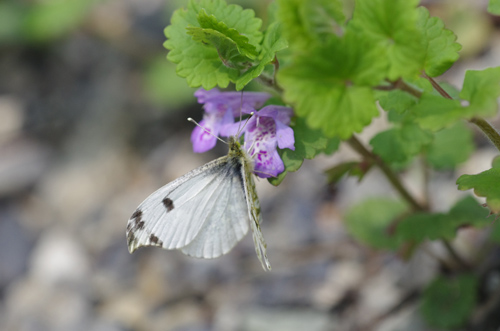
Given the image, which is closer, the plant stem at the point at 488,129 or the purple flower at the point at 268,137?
the plant stem at the point at 488,129

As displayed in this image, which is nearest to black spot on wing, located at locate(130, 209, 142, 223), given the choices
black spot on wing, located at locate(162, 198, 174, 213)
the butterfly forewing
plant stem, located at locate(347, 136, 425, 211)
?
black spot on wing, located at locate(162, 198, 174, 213)

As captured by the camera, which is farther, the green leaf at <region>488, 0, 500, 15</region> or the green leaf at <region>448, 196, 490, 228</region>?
the green leaf at <region>448, 196, 490, 228</region>

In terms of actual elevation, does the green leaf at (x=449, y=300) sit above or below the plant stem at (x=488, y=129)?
below

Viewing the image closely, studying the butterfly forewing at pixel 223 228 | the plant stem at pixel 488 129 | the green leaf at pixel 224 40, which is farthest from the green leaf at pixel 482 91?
the butterfly forewing at pixel 223 228

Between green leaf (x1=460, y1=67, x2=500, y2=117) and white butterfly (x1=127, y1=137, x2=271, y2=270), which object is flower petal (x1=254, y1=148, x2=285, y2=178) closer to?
white butterfly (x1=127, y1=137, x2=271, y2=270)

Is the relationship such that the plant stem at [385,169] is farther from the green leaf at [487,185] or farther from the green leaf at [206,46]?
the green leaf at [206,46]

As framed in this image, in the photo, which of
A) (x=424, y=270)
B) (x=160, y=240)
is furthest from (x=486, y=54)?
(x=160, y=240)

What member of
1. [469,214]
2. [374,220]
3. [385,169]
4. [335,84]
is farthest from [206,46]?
[374,220]
